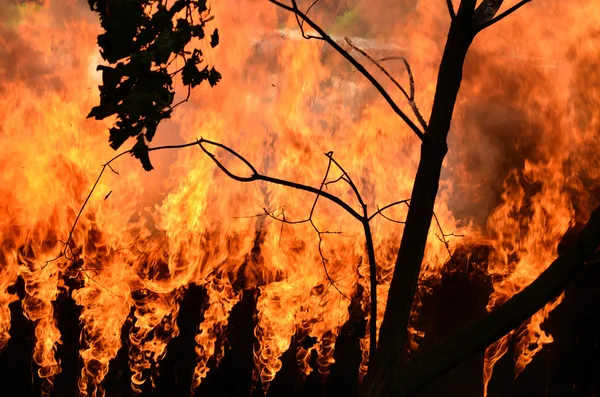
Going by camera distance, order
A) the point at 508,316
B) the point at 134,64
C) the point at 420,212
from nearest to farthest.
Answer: the point at 134,64 → the point at 508,316 → the point at 420,212

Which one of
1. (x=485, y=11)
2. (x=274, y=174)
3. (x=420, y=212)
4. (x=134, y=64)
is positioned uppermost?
(x=274, y=174)

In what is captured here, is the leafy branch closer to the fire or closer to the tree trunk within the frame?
the tree trunk

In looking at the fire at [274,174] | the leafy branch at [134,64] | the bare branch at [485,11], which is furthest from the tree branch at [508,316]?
the fire at [274,174]

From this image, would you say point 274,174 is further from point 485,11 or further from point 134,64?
point 134,64

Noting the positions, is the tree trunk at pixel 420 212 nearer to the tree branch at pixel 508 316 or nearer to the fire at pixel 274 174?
the tree branch at pixel 508 316

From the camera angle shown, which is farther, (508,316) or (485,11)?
(485,11)

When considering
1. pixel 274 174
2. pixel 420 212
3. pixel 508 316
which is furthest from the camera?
pixel 274 174

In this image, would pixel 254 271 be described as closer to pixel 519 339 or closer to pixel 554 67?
A: pixel 519 339

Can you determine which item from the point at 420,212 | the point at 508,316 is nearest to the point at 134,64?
the point at 420,212

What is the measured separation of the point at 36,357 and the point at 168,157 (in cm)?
252

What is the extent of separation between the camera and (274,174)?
7.28 meters

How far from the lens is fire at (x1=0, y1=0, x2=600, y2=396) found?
680 cm

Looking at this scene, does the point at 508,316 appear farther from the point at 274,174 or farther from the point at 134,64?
the point at 274,174

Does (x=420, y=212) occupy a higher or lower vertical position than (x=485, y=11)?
lower
